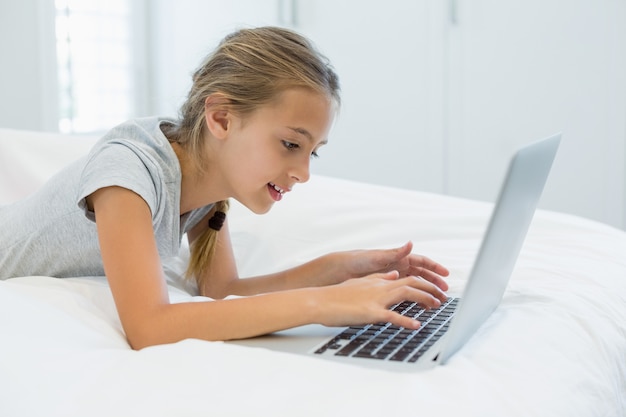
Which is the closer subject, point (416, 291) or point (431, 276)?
point (416, 291)

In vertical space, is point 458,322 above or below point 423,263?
above

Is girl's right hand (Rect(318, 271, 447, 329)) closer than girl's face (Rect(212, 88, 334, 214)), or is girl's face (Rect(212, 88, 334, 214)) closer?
girl's right hand (Rect(318, 271, 447, 329))

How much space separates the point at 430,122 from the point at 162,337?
2.42 m

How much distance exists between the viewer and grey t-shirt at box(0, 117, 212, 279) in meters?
1.19

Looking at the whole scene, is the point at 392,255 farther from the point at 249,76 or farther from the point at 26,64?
the point at 26,64

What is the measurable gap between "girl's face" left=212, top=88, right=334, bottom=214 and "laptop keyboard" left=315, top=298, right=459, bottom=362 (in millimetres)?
288

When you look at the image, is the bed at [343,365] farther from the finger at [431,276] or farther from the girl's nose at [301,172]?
the girl's nose at [301,172]

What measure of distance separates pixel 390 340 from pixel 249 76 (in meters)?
0.50

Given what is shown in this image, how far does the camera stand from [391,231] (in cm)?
153

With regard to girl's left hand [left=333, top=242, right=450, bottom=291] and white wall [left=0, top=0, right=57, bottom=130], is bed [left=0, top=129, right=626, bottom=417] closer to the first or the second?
girl's left hand [left=333, top=242, right=450, bottom=291]

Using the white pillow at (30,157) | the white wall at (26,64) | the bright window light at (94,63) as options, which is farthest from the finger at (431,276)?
the bright window light at (94,63)

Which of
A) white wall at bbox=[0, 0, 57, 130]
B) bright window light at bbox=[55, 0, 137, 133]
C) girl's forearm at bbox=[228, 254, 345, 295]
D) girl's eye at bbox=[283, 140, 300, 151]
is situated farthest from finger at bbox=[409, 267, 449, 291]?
bright window light at bbox=[55, 0, 137, 133]

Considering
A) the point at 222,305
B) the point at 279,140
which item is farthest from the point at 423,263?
the point at 222,305

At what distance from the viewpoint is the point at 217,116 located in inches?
49.4
